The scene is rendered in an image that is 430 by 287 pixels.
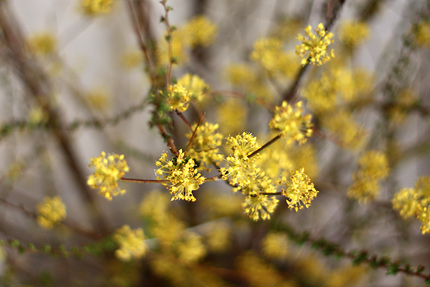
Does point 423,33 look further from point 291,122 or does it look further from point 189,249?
point 189,249

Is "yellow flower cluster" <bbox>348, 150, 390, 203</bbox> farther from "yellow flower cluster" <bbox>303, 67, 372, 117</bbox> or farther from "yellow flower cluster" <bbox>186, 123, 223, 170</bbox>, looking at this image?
"yellow flower cluster" <bbox>186, 123, 223, 170</bbox>

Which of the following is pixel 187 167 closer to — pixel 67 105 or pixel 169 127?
pixel 169 127

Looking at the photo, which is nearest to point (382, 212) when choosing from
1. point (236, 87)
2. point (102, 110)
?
point (236, 87)

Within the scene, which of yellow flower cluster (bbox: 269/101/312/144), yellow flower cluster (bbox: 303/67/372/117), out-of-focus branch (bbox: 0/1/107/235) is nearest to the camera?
yellow flower cluster (bbox: 269/101/312/144)

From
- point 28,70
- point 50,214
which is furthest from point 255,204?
point 28,70

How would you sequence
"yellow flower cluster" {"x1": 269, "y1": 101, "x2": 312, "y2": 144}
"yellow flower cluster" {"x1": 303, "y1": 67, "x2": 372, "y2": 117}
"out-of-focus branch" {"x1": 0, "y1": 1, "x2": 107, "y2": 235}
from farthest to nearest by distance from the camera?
"out-of-focus branch" {"x1": 0, "y1": 1, "x2": 107, "y2": 235} < "yellow flower cluster" {"x1": 303, "y1": 67, "x2": 372, "y2": 117} < "yellow flower cluster" {"x1": 269, "y1": 101, "x2": 312, "y2": 144}

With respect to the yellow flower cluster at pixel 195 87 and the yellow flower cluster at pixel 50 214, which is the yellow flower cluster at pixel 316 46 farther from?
the yellow flower cluster at pixel 50 214

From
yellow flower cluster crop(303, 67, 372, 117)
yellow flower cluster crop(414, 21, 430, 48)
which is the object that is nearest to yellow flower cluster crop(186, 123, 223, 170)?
yellow flower cluster crop(303, 67, 372, 117)
